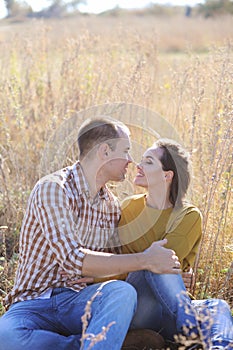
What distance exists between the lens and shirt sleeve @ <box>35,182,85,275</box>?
8.08ft

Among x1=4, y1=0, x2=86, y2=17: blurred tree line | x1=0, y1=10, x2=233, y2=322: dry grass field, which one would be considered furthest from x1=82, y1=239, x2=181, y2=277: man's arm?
x1=4, y1=0, x2=86, y2=17: blurred tree line

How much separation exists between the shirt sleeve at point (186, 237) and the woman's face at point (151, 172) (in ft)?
0.69

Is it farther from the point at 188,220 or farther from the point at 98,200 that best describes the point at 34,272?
the point at 188,220

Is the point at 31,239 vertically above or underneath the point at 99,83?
underneath

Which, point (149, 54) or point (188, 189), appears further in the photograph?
point (149, 54)

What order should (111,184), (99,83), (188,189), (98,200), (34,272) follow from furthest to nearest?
(99,83)
(111,184)
(188,189)
(98,200)
(34,272)

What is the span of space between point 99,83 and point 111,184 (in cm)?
115

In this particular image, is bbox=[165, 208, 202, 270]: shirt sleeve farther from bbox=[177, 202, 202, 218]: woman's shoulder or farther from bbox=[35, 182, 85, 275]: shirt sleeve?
bbox=[35, 182, 85, 275]: shirt sleeve

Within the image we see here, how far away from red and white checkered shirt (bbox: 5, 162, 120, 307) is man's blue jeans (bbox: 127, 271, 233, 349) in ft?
0.88

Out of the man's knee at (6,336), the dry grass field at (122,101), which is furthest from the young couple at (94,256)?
the dry grass field at (122,101)

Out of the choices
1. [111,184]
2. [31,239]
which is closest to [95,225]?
[31,239]

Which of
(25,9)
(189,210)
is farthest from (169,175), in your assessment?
(25,9)

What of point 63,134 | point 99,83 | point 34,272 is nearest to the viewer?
point 34,272

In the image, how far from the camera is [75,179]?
8.69ft
